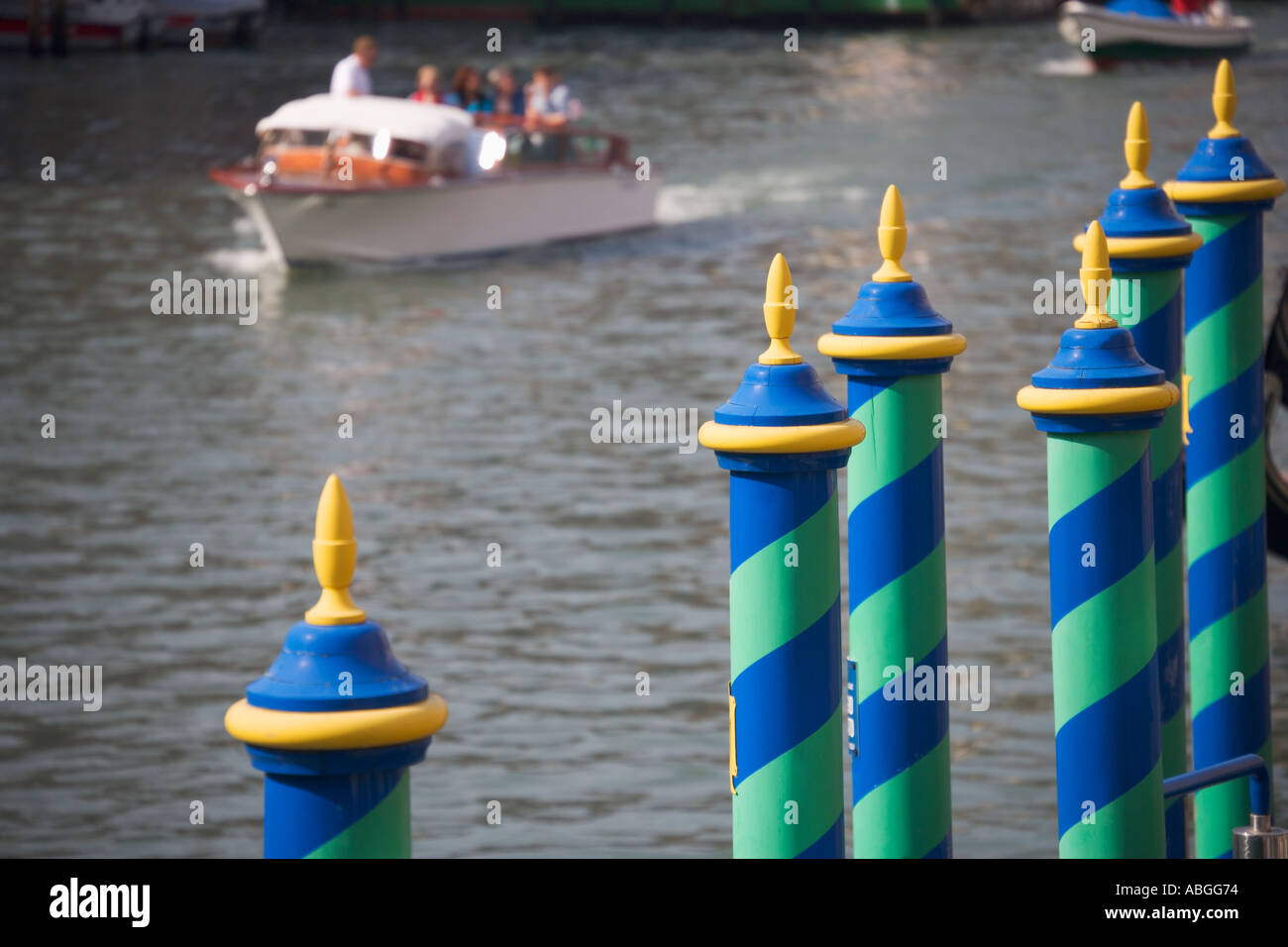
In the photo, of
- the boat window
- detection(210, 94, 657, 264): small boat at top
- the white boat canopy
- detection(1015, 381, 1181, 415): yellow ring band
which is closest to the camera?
detection(1015, 381, 1181, 415): yellow ring band

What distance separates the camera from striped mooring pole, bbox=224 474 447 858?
3.54m

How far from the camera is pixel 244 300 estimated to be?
23484 millimetres

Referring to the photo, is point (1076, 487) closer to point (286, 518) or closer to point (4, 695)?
point (4, 695)

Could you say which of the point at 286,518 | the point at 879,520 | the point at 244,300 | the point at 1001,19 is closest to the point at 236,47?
the point at 1001,19

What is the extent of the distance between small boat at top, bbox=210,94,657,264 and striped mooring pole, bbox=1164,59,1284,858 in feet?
55.1

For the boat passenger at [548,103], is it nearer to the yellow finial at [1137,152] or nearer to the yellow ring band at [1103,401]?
the yellow finial at [1137,152]

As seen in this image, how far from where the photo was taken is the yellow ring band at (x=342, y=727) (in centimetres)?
352

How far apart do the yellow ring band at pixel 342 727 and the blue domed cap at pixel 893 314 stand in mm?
2125

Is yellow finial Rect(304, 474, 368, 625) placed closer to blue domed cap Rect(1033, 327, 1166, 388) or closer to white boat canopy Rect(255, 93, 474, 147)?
blue domed cap Rect(1033, 327, 1166, 388)

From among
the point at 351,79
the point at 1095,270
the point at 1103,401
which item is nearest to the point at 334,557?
the point at 1103,401

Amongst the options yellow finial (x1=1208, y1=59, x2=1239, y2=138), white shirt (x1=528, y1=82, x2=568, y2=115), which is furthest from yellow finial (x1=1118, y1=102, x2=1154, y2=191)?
white shirt (x1=528, y1=82, x2=568, y2=115)

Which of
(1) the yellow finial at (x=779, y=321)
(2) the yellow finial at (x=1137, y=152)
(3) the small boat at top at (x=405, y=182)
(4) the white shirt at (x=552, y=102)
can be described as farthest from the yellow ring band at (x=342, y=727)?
(4) the white shirt at (x=552, y=102)

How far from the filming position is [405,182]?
2427cm

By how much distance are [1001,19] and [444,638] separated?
52.9 m
